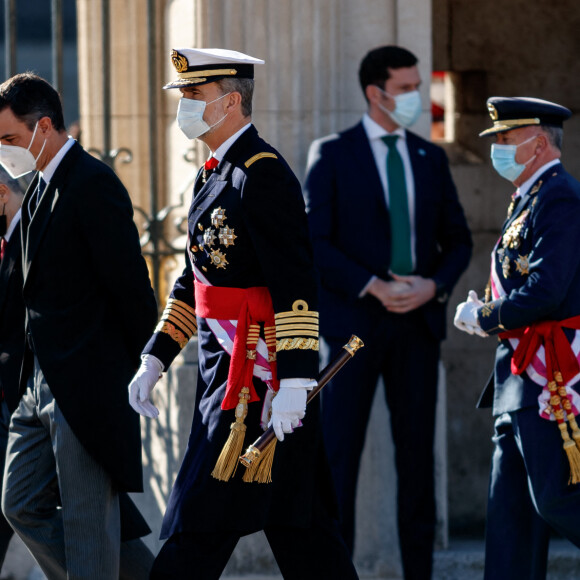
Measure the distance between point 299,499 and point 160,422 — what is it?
1934 millimetres

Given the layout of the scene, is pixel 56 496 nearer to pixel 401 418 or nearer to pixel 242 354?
pixel 242 354

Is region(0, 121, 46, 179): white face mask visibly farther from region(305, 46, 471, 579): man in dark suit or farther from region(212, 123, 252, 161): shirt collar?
region(305, 46, 471, 579): man in dark suit

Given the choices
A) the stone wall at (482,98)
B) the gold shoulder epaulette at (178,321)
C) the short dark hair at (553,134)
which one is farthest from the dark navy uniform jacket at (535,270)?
the stone wall at (482,98)

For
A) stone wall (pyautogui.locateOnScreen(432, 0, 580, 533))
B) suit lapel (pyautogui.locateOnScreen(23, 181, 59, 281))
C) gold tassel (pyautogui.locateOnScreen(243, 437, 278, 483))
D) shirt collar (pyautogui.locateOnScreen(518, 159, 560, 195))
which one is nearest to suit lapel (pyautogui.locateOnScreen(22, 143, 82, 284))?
suit lapel (pyautogui.locateOnScreen(23, 181, 59, 281))

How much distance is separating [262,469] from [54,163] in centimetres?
119

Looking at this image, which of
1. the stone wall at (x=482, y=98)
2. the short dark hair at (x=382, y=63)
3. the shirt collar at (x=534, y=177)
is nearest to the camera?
the shirt collar at (x=534, y=177)

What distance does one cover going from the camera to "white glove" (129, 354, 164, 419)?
4.14 meters

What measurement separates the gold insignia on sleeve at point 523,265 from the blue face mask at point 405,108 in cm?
119

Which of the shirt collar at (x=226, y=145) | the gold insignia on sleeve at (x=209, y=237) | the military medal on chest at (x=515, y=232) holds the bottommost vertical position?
the military medal on chest at (x=515, y=232)

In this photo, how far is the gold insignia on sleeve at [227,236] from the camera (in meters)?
3.95

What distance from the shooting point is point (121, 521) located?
459cm

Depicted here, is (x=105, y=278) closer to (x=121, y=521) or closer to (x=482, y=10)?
(x=121, y=521)

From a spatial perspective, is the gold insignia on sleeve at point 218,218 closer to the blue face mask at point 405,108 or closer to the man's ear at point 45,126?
the man's ear at point 45,126

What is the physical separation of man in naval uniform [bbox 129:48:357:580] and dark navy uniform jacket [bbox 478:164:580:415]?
78cm
